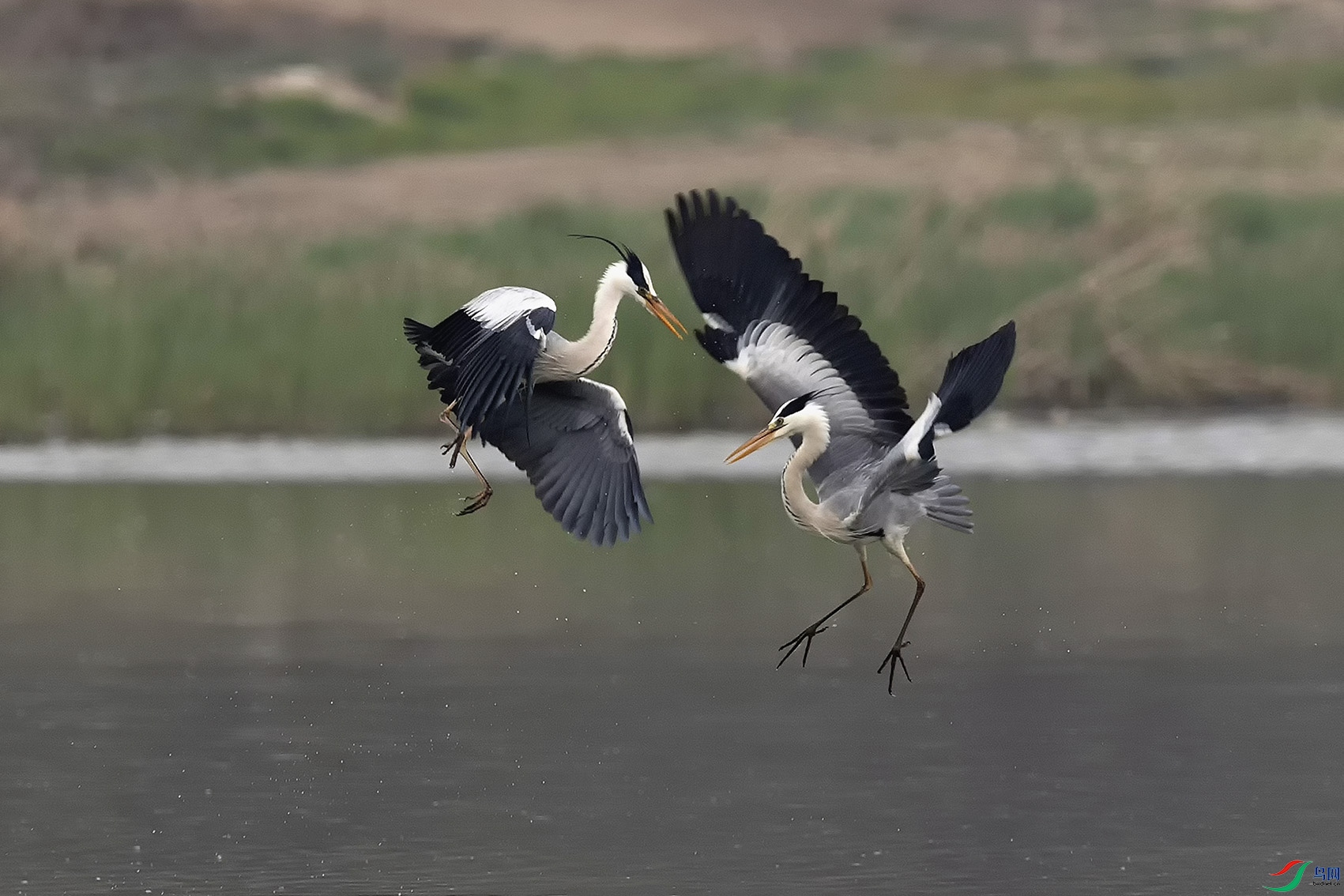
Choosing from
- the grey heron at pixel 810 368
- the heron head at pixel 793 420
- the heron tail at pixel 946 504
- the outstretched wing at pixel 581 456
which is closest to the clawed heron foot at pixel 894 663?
the grey heron at pixel 810 368

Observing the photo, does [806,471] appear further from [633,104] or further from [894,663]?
[633,104]

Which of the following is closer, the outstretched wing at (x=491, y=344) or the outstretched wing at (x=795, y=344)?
the outstretched wing at (x=491, y=344)

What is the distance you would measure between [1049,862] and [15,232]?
1402cm

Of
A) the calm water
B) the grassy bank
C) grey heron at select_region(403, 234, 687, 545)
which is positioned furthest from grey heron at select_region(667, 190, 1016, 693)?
the grassy bank

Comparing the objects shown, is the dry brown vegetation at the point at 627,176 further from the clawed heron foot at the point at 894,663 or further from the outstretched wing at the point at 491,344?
the outstretched wing at the point at 491,344

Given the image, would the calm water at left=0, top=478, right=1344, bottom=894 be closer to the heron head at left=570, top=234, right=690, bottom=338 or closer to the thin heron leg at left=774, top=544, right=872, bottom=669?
the thin heron leg at left=774, top=544, right=872, bottom=669

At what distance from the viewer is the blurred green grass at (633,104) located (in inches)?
1793

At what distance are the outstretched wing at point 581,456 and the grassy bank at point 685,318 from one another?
723 centimetres

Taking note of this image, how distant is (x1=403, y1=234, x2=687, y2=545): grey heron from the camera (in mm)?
10672

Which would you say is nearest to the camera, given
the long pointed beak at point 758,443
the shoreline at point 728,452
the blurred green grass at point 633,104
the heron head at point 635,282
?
the long pointed beak at point 758,443

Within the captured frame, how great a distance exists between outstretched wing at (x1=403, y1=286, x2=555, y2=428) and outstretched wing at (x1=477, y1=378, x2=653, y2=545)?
0.22 metres

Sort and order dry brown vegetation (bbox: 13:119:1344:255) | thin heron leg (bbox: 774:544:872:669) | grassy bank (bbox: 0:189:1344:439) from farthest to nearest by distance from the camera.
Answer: dry brown vegetation (bbox: 13:119:1344:255), grassy bank (bbox: 0:189:1344:439), thin heron leg (bbox: 774:544:872:669)

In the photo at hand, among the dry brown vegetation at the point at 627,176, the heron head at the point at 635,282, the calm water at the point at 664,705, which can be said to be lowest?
the calm water at the point at 664,705

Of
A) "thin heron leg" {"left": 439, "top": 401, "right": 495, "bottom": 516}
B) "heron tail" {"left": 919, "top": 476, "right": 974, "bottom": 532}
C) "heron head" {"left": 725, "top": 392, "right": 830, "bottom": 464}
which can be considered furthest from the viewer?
"thin heron leg" {"left": 439, "top": 401, "right": 495, "bottom": 516}
